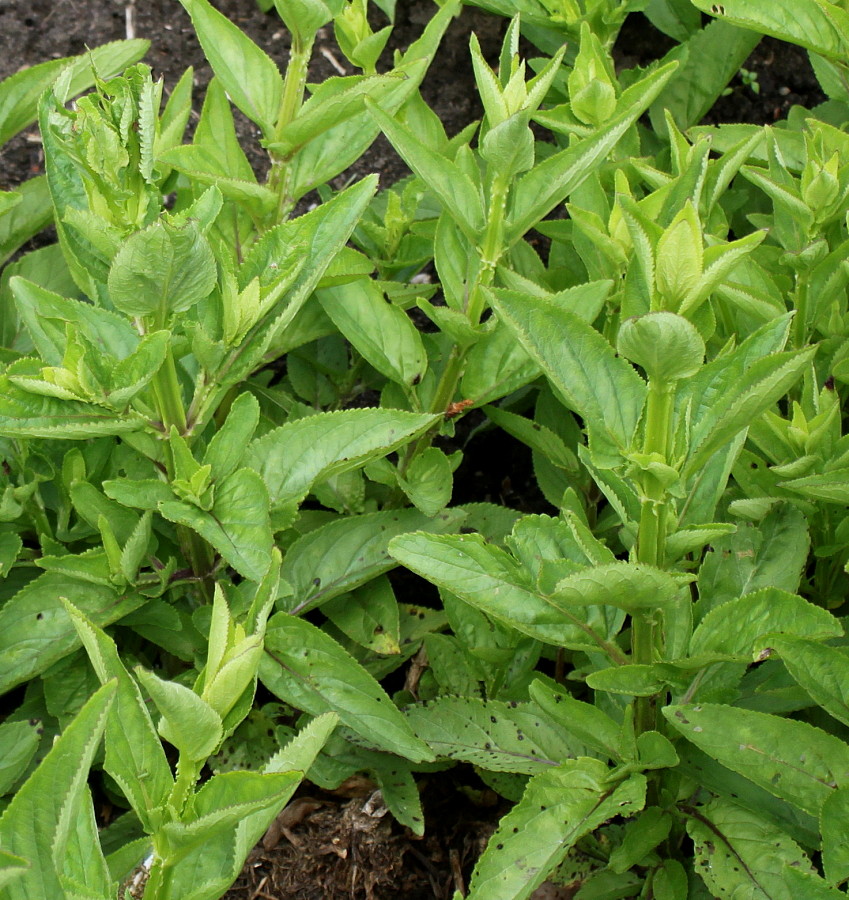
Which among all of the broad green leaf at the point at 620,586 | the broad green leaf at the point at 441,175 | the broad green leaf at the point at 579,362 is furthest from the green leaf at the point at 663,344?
the broad green leaf at the point at 441,175

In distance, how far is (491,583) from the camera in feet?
6.16

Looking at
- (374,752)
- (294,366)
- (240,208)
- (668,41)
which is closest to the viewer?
(374,752)

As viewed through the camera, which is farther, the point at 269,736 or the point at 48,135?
the point at 269,736

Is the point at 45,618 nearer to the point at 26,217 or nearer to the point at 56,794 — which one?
the point at 56,794

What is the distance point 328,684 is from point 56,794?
85 cm

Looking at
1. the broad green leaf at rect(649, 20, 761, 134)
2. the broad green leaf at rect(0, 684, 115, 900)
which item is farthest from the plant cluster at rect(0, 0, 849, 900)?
the broad green leaf at rect(649, 20, 761, 134)

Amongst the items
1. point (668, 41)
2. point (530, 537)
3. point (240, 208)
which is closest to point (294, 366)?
point (240, 208)

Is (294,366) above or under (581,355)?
under

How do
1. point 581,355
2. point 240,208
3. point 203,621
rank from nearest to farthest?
point 581,355 → point 203,621 → point 240,208

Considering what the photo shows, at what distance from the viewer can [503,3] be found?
3.02 meters

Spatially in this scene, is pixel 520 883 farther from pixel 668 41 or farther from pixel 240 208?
pixel 668 41

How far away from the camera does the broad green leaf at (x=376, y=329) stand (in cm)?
245

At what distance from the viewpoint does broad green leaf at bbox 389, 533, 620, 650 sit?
1853 mm

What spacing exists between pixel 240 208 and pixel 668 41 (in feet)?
7.20
